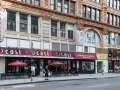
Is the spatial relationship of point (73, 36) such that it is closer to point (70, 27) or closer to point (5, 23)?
point (70, 27)

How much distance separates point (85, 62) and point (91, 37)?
5171 mm

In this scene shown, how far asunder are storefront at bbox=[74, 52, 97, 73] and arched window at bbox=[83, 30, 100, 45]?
272 cm

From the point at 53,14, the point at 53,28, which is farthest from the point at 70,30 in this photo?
the point at 53,14

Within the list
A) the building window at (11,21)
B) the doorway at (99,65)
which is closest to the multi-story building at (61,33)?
the building window at (11,21)

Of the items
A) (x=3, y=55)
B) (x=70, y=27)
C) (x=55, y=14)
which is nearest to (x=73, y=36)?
(x=70, y=27)

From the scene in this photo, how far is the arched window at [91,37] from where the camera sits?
151 ft

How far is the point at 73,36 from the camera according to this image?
43.5 meters

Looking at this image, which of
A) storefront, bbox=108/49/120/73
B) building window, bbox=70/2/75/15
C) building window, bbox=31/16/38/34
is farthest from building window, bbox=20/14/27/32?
storefront, bbox=108/49/120/73

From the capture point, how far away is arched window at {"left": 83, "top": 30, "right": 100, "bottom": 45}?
46.1 m

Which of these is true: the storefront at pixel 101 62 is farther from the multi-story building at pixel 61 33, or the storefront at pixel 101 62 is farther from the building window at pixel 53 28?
the building window at pixel 53 28

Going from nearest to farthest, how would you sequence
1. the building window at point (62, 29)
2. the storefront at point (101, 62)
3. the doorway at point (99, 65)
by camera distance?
the building window at point (62, 29) → the storefront at point (101, 62) → the doorway at point (99, 65)

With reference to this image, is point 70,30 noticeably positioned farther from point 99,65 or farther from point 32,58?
point 99,65

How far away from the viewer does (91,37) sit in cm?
4738

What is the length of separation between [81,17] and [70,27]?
291 cm
